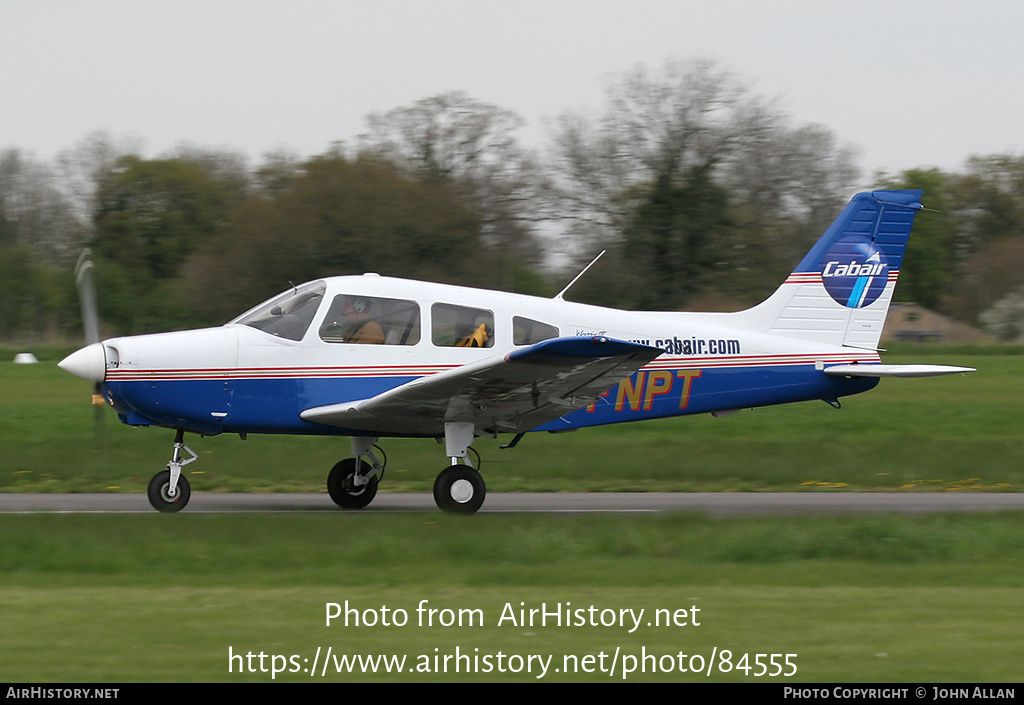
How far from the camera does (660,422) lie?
56.8 feet

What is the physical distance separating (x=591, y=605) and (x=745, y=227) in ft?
91.8

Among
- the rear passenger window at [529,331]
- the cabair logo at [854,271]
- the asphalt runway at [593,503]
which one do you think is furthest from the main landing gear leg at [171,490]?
the cabair logo at [854,271]

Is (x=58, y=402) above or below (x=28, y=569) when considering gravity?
below

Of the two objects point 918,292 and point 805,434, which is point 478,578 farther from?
point 918,292

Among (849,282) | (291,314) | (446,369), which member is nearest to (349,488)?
(446,369)

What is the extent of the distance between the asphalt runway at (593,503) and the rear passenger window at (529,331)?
5.41ft

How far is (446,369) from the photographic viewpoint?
10047mm

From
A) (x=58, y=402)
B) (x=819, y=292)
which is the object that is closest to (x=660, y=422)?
(x=819, y=292)

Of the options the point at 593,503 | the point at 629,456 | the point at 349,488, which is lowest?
the point at 629,456

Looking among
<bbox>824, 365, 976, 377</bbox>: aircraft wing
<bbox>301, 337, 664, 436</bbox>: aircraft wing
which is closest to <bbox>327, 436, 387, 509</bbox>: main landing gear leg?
<bbox>301, 337, 664, 436</bbox>: aircraft wing

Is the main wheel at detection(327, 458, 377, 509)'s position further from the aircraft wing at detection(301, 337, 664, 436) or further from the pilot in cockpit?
the pilot in cockpit

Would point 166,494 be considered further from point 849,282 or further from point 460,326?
point 849,282

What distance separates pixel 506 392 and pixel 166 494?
3102 millimetres

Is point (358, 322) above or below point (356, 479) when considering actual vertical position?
above
